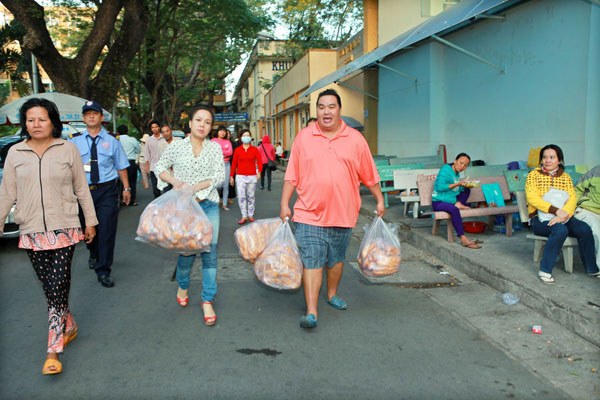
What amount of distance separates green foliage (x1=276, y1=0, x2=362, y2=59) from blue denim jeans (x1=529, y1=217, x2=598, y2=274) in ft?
72.5

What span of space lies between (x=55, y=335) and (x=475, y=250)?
16.3 feet

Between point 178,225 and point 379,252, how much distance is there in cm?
173

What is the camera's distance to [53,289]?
3529 mm

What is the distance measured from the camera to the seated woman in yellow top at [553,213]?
5031mm

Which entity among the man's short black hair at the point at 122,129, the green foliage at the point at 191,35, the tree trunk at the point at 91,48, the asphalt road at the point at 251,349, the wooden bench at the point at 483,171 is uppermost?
the green foliage at the point at 191,35

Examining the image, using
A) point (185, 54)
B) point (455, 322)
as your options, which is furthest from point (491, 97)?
point (185, 54)

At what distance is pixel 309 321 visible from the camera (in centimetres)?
413

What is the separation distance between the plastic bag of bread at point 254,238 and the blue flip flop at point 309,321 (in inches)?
26.7

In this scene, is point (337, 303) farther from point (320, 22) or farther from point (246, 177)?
point (320, 22)

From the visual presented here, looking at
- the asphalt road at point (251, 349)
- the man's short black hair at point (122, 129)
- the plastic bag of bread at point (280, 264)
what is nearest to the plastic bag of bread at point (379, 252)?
the asphalt road at point (251, 349)

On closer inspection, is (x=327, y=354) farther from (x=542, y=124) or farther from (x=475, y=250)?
(x=542, y=124)

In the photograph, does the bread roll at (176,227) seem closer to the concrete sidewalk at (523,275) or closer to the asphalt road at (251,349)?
the asphalt road at (251,349)

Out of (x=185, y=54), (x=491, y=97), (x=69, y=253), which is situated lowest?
(x=69, y=253)

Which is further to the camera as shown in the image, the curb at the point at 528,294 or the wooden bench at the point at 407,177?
the wooden bench at the point at 407,177
